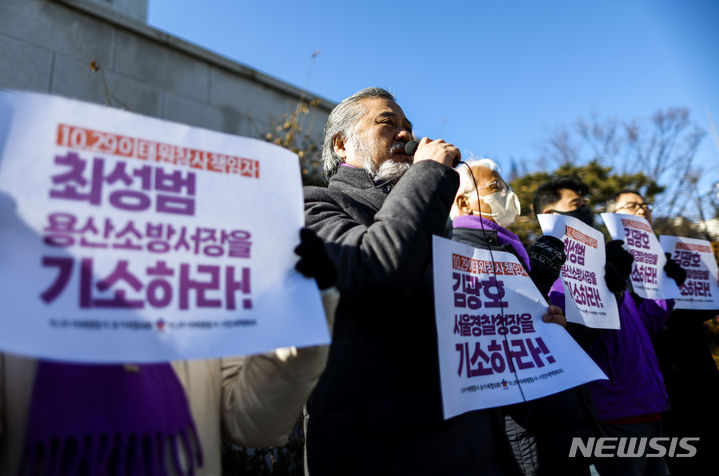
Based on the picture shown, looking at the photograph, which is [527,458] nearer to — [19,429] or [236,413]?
[236,413]

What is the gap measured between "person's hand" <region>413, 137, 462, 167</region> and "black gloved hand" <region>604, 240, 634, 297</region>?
4.08 ft

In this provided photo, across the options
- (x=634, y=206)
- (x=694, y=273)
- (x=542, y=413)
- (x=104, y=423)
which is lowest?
(x=542, y=413)

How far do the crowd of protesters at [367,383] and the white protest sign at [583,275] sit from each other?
0.09m

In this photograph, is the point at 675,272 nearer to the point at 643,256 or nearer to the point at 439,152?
the point at 643,256

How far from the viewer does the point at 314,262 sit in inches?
43.4

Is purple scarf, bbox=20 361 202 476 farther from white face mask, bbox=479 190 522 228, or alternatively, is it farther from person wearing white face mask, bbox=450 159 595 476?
white face mask, bbox=479 190 522 228

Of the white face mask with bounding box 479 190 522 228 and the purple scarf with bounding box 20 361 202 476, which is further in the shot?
the white face mask with bounding box 479 190 522 228

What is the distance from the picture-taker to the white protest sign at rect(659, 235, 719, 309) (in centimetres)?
304

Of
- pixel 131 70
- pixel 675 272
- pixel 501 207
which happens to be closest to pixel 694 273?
pixel 675 272

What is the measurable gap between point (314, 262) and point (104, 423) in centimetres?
53

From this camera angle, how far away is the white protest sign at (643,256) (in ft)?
8.77

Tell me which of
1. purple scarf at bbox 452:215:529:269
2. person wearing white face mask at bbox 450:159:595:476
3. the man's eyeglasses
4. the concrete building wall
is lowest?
person wearing white face mask at bbox 450:159:595:476

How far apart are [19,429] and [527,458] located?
1.85m

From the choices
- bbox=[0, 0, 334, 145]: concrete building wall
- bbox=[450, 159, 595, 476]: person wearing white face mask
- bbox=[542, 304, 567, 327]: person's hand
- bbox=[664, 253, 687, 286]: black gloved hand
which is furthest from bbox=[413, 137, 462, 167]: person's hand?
bbox=[0, 0, 334, 145]: concrete building wall
